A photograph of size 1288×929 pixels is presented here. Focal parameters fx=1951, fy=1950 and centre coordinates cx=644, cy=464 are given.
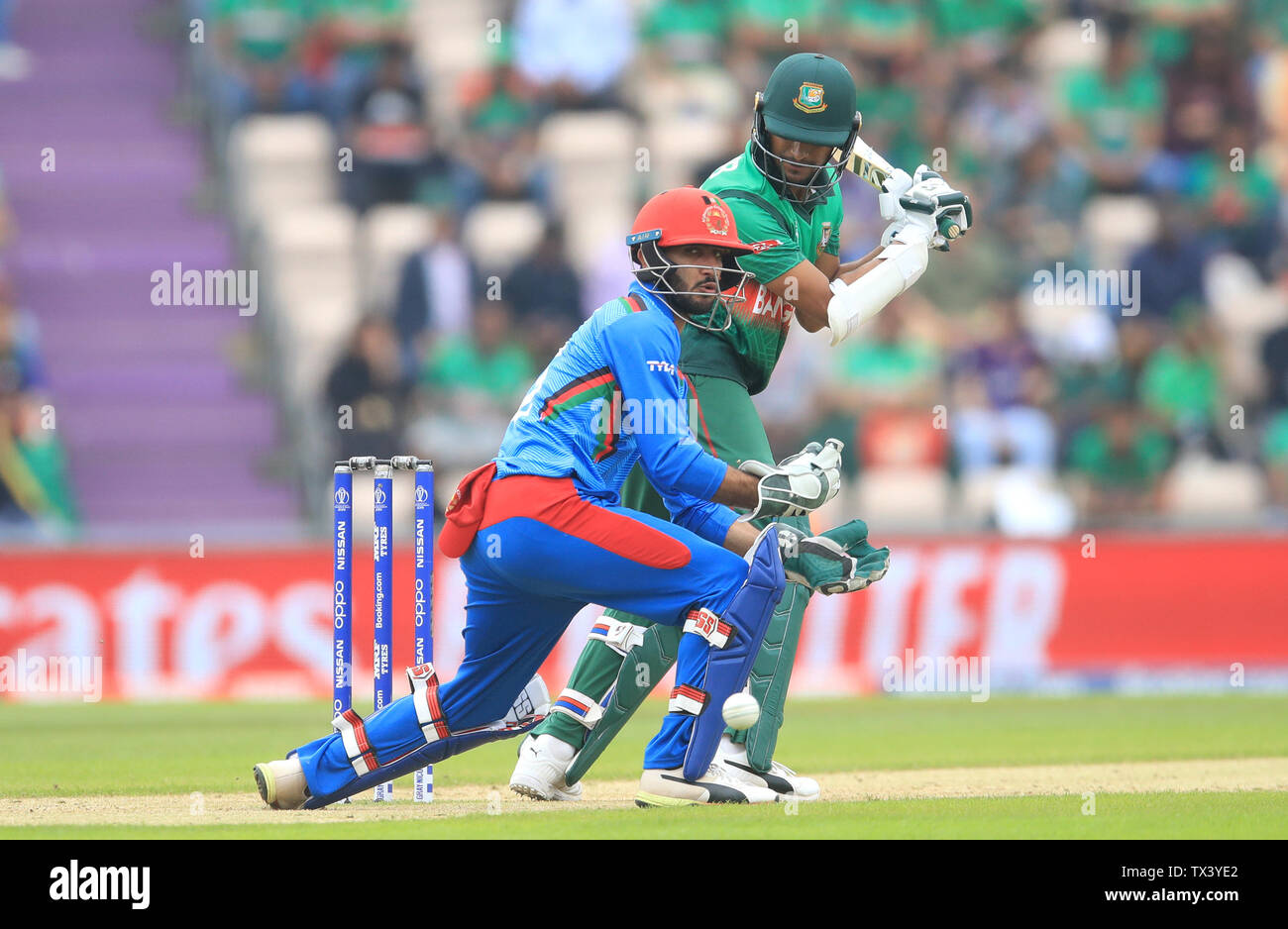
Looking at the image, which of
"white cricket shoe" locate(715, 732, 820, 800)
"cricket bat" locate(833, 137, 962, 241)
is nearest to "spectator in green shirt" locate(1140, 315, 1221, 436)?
"cricket bat" locate(833, 137, 962, 241)

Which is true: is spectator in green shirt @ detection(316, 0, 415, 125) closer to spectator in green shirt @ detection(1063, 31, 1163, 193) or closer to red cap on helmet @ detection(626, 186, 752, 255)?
spectator in green shirt @ detection(1063, 31, 1163, 193)

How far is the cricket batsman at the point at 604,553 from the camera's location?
268 inches

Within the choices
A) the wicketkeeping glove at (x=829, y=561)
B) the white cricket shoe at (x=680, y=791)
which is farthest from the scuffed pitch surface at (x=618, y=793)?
the wicketkeeping glove at (x=829, y=561)

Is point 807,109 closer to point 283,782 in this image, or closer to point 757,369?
point 757,369

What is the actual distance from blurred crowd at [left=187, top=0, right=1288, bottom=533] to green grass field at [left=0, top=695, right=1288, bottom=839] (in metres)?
2.51

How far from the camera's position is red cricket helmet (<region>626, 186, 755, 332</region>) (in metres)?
7.21

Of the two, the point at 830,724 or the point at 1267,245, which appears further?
the point at 1267,245

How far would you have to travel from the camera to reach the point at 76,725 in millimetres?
11938

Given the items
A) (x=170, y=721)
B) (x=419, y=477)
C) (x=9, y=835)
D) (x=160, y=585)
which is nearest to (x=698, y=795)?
(x=419, y=477)

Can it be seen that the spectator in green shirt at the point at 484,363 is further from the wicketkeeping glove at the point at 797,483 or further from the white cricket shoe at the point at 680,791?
the wicketkeeping glove at the point at 797,483

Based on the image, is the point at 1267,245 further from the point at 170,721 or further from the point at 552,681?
the point at 170,721

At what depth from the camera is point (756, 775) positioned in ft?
25.3

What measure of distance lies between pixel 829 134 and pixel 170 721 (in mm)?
6419
